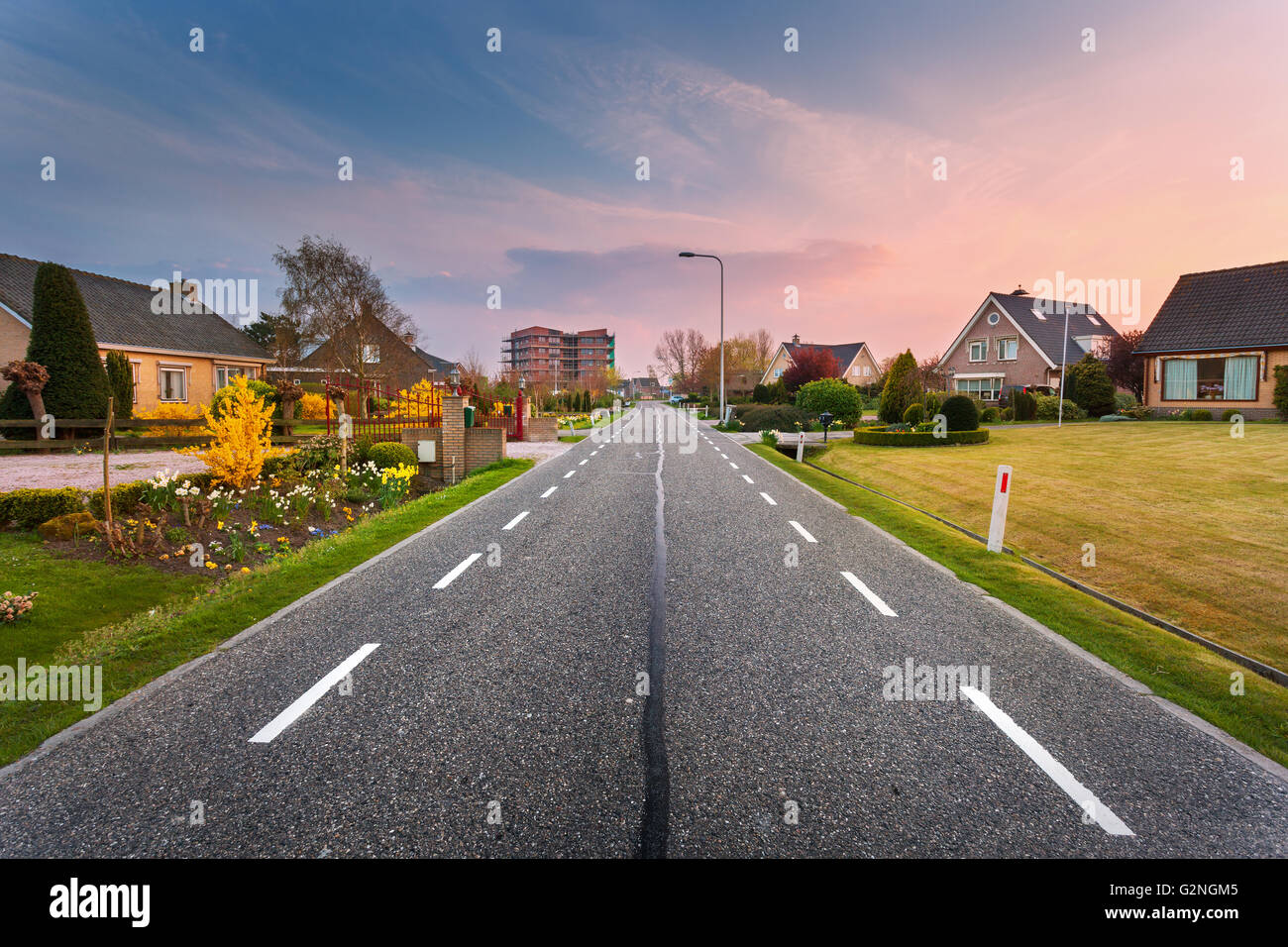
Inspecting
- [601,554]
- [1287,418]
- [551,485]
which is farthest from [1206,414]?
[601,554]

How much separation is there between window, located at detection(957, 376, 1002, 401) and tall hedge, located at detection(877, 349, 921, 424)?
17.4m

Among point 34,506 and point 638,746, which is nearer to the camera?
point 638,746

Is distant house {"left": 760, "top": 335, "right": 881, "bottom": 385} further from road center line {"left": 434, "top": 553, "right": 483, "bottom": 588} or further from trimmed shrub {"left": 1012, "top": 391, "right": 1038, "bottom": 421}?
road center line {"left": 434, "top": 553, "right": 483, "bottom": 588}

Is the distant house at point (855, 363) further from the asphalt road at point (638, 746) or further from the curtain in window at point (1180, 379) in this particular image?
the asphalt road at point (638, 746)

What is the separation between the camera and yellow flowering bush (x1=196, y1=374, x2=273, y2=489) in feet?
35.7

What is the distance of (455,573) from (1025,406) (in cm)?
3632

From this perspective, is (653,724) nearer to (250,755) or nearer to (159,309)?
(250,755)

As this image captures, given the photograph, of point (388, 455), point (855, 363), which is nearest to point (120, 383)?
point (388, 455)

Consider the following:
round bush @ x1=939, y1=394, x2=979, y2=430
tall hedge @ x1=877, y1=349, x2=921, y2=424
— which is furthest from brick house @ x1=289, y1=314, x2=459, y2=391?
round bush @ x1=939, y1=394, x2=979, y2=430

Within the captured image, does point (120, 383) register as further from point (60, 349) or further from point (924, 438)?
point (924, 438)

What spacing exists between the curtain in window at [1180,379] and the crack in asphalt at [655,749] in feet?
119

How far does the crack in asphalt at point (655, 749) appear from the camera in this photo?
276 centimetres

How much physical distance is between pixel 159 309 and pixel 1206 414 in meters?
53.4

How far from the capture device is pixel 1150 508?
11125 millimetres
